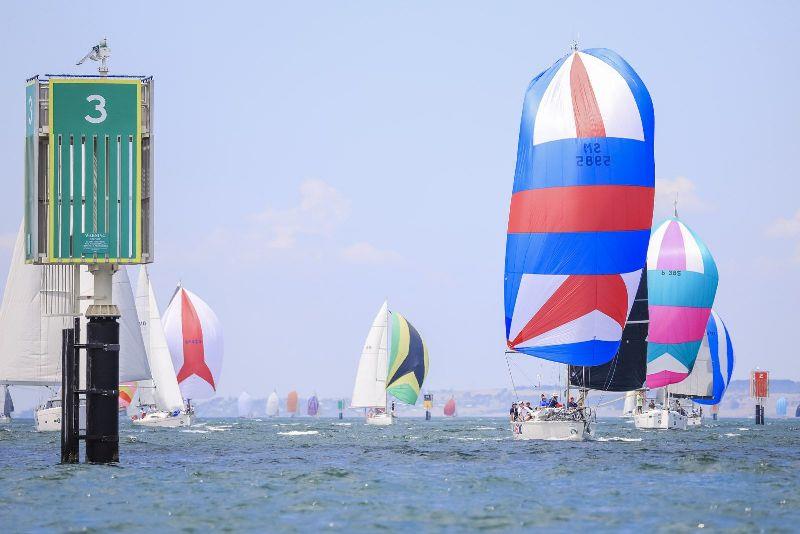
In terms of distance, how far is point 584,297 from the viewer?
50.6 metres

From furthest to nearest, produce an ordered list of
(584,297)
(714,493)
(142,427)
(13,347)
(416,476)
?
(142,427) → (13,347) → (584,297) → (416,476) → (714,493)

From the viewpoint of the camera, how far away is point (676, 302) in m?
75.1

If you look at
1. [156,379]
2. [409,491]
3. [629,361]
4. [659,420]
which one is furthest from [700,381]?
[409,491]

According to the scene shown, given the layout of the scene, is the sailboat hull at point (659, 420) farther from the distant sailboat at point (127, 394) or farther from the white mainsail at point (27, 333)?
the distant sailboat at point (127, 394)

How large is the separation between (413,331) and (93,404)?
73587mm

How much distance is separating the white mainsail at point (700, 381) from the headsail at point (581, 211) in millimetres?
34927

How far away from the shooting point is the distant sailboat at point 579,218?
165 feet

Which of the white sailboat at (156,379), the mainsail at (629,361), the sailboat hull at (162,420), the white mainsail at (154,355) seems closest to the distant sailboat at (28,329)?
the white mainsail at (154,355)

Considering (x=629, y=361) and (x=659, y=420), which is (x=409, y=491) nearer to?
(x=629, y=361)

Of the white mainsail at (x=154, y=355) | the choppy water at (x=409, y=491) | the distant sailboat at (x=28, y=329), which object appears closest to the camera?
the choppy water at (x=409, y=491)

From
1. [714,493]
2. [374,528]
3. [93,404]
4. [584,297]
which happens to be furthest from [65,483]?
[584,297]

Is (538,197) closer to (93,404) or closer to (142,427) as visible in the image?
(93,404)

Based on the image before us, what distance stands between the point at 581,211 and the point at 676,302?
87.2 ft

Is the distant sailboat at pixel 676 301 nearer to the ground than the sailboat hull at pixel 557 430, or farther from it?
farther from it
